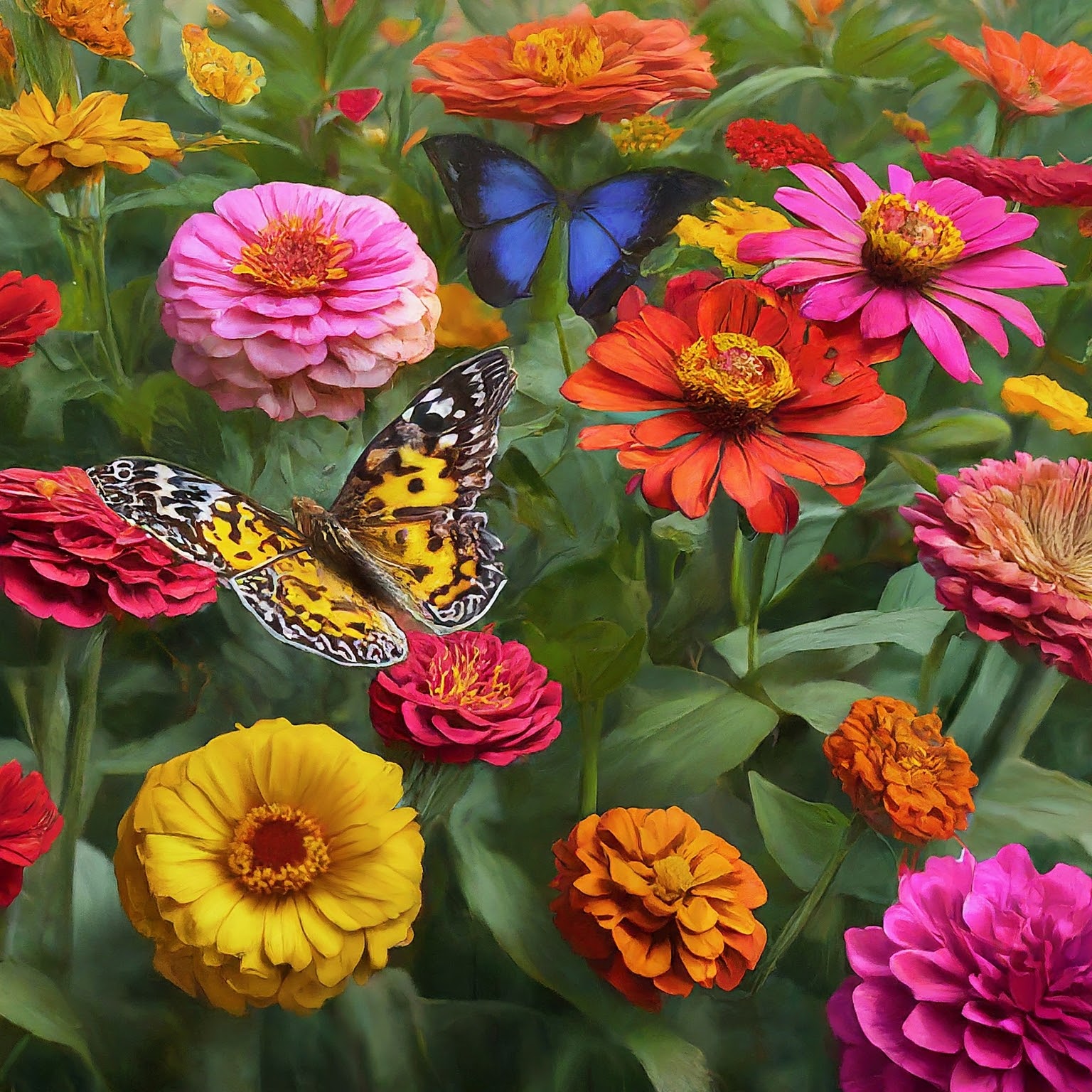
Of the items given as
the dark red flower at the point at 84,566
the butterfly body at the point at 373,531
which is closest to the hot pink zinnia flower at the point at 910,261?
the butterfly body at the point at 373,531

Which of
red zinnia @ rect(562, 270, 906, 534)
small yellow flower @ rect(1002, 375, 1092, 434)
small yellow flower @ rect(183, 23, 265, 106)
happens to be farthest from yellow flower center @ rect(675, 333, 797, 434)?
small yellow flower @ rect(183, 23, 265, 106)

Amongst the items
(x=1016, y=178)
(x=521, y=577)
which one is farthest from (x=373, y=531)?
(x=1016, y=178)

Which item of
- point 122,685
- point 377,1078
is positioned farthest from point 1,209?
point 377,1078

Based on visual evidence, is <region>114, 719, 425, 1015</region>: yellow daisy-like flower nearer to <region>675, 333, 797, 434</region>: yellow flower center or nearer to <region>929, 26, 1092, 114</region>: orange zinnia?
<region>675, 333, 797, 434</region>: yellow flower center

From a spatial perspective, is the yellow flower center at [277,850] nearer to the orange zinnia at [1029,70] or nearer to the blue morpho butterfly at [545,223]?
the blue morpho butterfly at [545,223]

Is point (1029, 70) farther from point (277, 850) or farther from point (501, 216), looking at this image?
point (277, 850)

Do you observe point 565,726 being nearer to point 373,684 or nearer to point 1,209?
point 373,684
